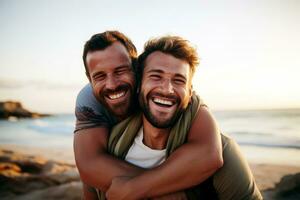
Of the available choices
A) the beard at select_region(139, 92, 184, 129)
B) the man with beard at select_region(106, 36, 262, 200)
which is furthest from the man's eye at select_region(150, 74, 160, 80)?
the beard at select_region(139, 92, 184, 129)

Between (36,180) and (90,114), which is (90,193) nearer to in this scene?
(90,114)

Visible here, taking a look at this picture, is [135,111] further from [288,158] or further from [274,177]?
[288,158]

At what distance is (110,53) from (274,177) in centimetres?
500

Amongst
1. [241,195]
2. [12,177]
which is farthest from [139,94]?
[12,177]

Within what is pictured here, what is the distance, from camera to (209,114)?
240cm

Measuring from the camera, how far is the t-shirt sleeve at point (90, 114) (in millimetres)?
2405

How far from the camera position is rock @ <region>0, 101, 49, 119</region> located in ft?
59.1

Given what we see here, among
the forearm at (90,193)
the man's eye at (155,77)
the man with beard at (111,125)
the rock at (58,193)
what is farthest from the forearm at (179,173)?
the rock at (58,193)

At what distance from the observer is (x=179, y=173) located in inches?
83.0

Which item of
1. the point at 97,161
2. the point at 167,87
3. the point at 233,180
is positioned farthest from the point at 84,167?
the point at 233,180

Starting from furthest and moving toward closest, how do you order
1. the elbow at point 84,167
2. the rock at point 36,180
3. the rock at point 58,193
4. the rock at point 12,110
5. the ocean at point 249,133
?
the rock at point 12,110
the ocean at point 249,133
the rock at point 36,180
the rock at point 58,193
the elbow at point 84,167

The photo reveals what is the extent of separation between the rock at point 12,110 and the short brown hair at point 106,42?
16.7 meters

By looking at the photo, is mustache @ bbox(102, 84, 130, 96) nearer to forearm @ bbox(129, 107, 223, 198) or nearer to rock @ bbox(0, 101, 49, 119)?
forearm @ bbox(129, 107, 223, 198)

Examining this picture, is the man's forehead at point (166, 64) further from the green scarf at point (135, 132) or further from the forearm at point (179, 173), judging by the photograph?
the forearm at point (179, 173)
